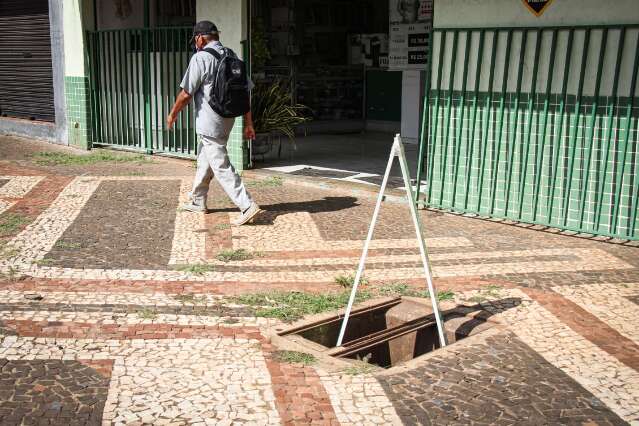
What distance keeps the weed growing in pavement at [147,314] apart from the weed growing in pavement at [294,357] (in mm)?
997

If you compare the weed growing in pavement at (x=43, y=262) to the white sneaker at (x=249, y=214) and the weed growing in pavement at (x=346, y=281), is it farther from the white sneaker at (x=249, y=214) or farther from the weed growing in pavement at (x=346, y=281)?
the weed growing in pavement at (x=346, y=281)

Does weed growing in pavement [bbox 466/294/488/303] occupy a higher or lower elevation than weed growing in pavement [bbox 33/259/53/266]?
higher

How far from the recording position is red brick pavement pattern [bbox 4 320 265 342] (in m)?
4.74

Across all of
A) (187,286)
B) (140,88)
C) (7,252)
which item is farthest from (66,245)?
(140,88)

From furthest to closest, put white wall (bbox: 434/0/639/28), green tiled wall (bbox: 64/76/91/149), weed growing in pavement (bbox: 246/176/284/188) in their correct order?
green tiled wall (bbox: 64/76/91/149)
weed growing in pavement (bbox: 246/176/284/188)
white wall (bbox: 434/0/639/28)

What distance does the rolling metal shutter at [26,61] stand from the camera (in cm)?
1375

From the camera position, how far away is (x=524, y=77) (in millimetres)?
7668

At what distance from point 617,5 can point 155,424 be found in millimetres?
5504

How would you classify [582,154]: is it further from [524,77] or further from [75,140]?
[75,140]

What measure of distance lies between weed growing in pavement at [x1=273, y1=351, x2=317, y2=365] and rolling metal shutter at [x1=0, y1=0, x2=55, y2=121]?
35.1ft

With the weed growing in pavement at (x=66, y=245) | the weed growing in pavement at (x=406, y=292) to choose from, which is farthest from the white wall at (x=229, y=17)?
the weed growing in pavement at (x=406, y=292)

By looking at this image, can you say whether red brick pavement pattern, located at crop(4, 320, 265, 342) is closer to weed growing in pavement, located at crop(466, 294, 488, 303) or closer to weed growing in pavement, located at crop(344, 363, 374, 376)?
weed growing in pavement, located at crop(344, 363, 374, 376)

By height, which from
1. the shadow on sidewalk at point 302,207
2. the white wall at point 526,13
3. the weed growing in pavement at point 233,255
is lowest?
the weed growing in pavement at point 233,255

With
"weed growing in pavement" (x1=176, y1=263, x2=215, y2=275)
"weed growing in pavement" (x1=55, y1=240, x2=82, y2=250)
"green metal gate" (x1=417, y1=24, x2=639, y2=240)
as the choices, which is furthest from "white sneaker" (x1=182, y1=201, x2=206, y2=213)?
"green metal gate" (x1=417, y1=24, x2=639, y2=240)
